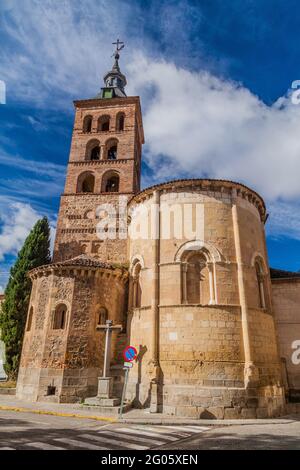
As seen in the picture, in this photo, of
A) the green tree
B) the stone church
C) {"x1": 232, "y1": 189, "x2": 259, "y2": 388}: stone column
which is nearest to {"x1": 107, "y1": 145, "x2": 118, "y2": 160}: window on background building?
the green tree

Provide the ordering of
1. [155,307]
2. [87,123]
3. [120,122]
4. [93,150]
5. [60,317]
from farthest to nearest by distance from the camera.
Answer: [87,123] < [120,122] < [93,150] < [60,317] < [155,307]

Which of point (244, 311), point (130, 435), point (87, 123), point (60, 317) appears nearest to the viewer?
→ point (130, 435)

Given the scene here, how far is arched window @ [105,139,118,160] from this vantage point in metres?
27.8

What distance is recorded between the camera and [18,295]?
2234cm

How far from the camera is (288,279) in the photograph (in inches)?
690

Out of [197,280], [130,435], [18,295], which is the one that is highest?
[18,295]

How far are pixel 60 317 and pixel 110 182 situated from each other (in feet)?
47.8

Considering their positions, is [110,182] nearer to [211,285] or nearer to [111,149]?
[111,149]

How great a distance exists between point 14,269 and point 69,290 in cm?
987

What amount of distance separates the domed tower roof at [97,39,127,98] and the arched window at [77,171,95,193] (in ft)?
30.3

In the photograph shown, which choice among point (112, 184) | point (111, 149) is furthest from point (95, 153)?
point (112, 184)

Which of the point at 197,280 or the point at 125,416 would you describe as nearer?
the point at 125,416
